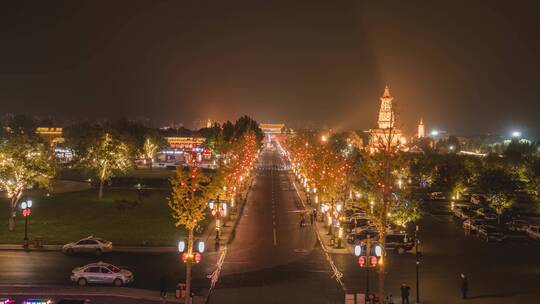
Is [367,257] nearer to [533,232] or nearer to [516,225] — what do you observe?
[533,232]

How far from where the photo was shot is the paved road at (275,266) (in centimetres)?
2956

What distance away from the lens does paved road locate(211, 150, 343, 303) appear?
97.0 ft

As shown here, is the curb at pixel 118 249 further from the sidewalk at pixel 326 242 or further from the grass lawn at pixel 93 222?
the sidewalk at pixel 326 242

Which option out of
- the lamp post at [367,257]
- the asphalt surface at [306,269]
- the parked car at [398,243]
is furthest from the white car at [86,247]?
the parked car at [398,243]

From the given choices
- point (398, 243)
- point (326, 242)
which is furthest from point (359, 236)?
point (398, 243)

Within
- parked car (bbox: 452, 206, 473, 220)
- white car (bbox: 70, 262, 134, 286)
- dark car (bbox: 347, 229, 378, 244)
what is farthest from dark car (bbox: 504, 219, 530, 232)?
white car (bbox: 70, 262, 134, 286)

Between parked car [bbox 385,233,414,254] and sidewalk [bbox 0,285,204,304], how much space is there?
17504 mm

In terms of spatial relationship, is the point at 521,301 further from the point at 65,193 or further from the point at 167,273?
the point at 65,193

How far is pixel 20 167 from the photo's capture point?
156 ft

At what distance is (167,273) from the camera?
111 feet

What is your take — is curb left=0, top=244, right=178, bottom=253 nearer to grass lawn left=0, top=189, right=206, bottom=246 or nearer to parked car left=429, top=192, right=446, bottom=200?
grass lawn left=0, top=189, right=206, bottom=246

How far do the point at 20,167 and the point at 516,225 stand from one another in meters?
44.0

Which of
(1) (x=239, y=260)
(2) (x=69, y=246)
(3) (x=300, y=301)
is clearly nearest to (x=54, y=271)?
(2) (x=69, y=246)

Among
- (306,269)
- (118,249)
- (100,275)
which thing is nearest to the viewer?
(100,275)
